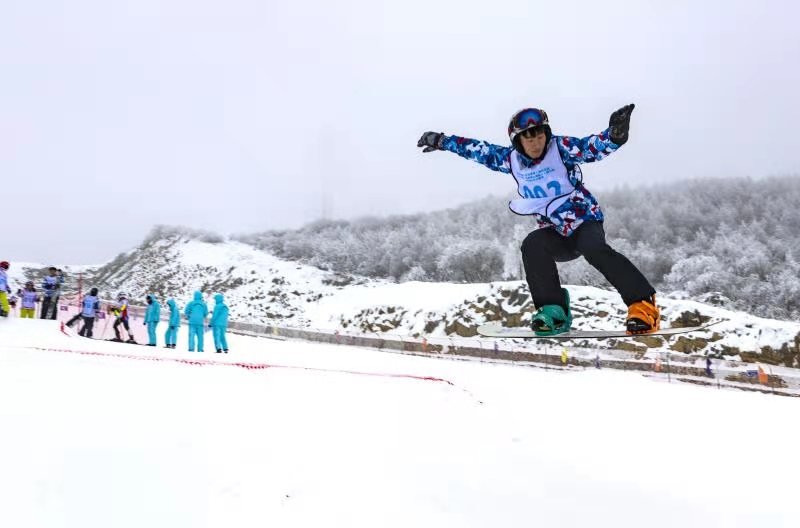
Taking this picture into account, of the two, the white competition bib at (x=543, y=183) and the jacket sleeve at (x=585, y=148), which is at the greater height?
the jacket sleeve at (x=585, y=148)

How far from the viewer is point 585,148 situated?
3.62 m

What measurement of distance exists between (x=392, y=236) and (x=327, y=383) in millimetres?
38753

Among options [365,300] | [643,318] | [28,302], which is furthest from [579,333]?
[365,300]

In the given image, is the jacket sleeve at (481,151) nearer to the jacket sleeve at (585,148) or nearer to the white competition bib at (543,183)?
the white competition bib at (543,183)

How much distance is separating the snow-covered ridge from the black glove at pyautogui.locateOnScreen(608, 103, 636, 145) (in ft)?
47.7

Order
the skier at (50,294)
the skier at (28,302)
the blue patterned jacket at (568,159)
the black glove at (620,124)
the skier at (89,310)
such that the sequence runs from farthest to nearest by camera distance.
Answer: the skier at (50,294) → the skier at (28,302) → the skier at (89,310) → the blue patterned jacket at (568,159) → the black glove at (620,124)

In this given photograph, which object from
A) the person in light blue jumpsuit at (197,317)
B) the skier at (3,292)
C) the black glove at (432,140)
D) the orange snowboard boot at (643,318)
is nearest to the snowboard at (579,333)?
the orange snowboard boot at (643,318)

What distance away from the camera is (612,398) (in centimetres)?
572

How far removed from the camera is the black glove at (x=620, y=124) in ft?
10.7

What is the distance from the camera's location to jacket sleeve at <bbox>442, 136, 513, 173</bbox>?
159 inches

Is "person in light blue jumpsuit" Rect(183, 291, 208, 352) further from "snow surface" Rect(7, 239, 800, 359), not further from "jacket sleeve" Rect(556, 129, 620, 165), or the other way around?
"snow surface" Rect(7, 239, 800, 359)

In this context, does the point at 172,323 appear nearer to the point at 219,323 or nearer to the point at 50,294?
the point at 219,323

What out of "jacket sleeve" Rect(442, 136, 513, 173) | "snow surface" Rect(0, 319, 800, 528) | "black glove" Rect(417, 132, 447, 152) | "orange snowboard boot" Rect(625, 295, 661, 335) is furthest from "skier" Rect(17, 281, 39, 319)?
"orange snowboard boot" Rect(625, 295, 661, 335)

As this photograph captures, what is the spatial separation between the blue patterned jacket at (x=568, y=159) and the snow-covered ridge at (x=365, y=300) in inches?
554
